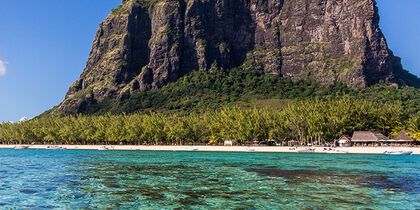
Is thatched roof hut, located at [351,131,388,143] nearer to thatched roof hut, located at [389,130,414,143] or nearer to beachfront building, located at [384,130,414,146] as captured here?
beachfront building, located at [384,130,414,146]

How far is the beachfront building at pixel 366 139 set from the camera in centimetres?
11830

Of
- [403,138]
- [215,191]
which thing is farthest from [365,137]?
[215,191]

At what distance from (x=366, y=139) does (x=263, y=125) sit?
34.4 m

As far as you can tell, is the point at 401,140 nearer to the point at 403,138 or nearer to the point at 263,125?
the point at 403,138

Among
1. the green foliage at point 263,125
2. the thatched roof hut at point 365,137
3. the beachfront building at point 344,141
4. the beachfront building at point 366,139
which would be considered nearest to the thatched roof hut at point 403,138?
A: the green foliage at point 263,125

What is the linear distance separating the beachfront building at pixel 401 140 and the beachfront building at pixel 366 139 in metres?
2.32

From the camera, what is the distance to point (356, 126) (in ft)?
412

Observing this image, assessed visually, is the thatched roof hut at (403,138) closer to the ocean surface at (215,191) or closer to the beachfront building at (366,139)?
the beachfront building at (366,139)

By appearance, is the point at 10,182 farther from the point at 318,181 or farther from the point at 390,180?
the point at 390,180

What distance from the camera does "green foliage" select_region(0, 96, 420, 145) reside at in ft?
408

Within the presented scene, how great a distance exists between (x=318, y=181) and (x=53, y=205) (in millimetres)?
27761

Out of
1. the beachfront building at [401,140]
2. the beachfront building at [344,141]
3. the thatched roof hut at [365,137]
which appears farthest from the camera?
the beachfront building at [344,141]

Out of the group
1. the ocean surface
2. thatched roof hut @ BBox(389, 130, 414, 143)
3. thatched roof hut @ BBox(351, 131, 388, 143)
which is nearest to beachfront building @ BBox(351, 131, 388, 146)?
thatched roof hut @ BBox(351, 131, 388, 143)

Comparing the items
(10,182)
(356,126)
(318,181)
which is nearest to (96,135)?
(356,126)
